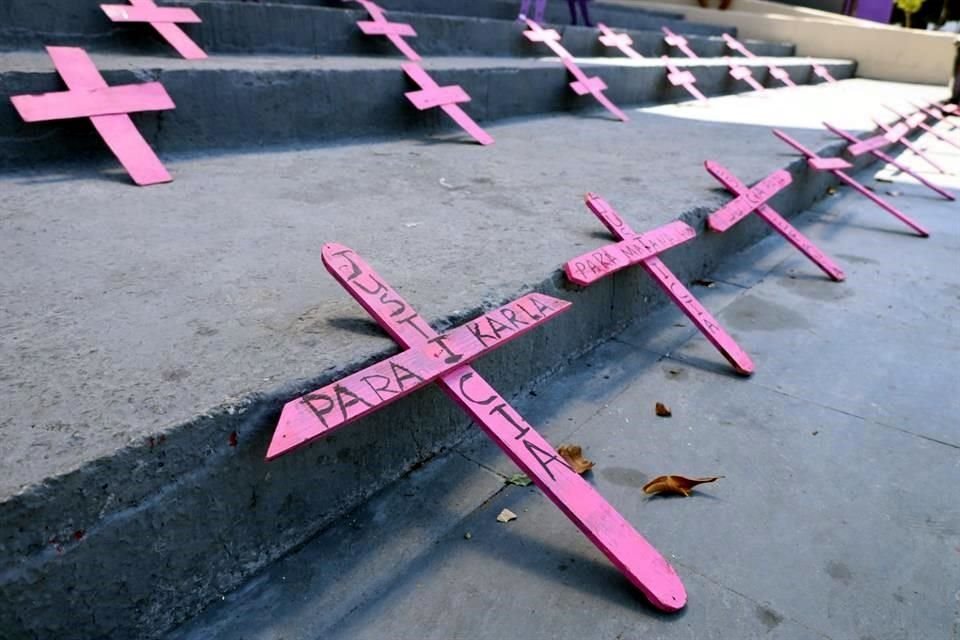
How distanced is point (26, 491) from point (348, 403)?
47 centimetres

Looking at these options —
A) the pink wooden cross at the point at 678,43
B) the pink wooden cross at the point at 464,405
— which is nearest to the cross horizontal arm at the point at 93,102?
the pink wooden cross at the point at 464,405

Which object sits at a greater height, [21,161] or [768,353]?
[21,161]

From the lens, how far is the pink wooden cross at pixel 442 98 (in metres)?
3.53

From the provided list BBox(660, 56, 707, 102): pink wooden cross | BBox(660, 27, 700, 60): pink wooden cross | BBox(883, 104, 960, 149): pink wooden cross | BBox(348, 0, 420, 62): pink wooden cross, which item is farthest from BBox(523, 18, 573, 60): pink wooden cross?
BBox(883, 104, 960, 149): pink wooden cross

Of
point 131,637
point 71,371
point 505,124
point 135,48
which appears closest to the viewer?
point 131,637

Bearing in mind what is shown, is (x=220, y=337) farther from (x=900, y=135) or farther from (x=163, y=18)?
(x=900, y=135)

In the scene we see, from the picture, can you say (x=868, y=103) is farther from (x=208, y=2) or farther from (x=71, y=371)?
(x=71, y=371)

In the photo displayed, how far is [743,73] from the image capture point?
7.34 meters

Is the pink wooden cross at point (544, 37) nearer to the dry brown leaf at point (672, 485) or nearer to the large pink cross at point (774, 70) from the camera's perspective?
the large pink cross at point (774, 70)

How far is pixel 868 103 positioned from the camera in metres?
7.00

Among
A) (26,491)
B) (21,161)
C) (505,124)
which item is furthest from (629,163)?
(26,491)

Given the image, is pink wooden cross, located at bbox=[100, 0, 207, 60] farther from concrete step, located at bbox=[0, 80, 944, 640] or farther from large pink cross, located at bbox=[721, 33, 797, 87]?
large pink cross, located at bbox=[721, 33, 797, 87]

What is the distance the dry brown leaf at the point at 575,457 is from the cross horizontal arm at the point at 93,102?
198cm

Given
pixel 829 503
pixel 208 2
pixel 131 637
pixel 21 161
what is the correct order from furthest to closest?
pixel 208 2
pixel 21 161
pixel 829 503
pixel 131 637
